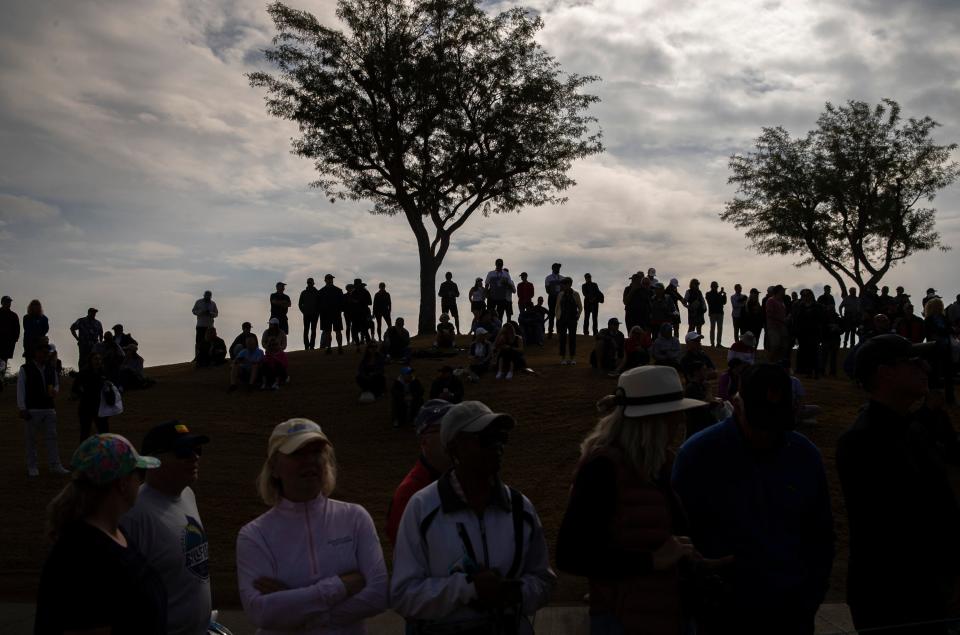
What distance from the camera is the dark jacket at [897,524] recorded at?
13.1 ft

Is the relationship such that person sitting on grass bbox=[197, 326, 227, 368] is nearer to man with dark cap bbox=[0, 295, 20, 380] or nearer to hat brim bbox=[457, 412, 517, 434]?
man with dark cap bbox=[0, 295, 20, 380]

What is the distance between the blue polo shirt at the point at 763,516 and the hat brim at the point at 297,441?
1619 mm

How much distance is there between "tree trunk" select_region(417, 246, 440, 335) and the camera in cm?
3153

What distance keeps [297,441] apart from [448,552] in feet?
2.70

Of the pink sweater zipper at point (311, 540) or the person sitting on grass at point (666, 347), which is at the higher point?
the person sitting on grass at point (666, 347)

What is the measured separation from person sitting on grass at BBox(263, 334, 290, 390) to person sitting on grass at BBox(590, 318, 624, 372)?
24.2 feet

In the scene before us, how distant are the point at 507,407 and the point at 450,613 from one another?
1420cm

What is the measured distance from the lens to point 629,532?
359 centimetres

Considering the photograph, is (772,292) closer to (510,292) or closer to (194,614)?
(510,292)

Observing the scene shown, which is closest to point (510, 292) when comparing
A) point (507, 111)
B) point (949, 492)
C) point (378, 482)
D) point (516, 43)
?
point (507, 111)

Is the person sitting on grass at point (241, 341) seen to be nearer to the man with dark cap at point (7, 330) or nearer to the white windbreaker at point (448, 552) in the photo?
the man with dark cap at point (7, 330)

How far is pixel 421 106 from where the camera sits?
29.5 metres

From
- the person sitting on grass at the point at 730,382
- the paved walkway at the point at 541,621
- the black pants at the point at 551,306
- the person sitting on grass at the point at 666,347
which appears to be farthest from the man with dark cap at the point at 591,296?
the paved walkway at the point at 541,621

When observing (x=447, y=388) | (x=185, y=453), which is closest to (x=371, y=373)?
(x=447, y=388)
